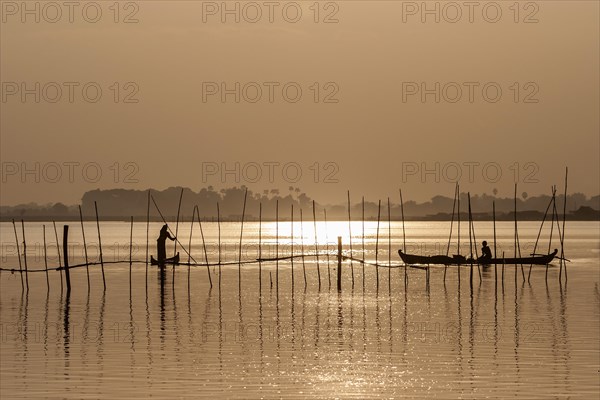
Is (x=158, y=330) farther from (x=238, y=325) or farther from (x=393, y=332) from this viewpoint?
(x=393, y=332)

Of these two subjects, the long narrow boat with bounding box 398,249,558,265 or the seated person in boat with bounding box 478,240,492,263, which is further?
the seated person in boat with bounding box 478,240,492,263

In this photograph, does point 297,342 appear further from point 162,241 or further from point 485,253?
point 485,253

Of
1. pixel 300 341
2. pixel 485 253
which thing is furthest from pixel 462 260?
pixel 300 341

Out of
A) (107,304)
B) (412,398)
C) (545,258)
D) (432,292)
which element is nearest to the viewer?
(412,398)

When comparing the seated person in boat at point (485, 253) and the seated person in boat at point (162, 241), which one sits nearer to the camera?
the seated person in boat at point (162, 241)

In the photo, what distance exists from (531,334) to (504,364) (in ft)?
16.9

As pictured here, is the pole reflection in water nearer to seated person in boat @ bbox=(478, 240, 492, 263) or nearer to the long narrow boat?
the long narrow boat

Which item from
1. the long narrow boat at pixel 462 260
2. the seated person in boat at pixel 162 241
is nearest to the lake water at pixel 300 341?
the seated person in boat at pixel 162 241

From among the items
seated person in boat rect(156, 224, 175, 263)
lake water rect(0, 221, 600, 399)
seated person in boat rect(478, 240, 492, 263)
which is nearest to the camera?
lake water rect(0, 221, 600, 399)

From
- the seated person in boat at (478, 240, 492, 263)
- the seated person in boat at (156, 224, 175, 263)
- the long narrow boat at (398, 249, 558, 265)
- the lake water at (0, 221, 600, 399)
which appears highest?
the seated person in boat at (156, 224, 175, 263)

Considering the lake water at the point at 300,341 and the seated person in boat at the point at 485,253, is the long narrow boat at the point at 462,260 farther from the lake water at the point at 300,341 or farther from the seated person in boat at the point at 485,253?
the lake water at the point at 300,341

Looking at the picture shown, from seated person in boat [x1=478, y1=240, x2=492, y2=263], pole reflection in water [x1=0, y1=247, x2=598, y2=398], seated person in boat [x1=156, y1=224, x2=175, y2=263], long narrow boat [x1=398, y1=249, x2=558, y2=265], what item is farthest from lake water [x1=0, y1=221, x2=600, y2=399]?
seated person in boat [x1=478, y1=240, x2=492, y2=263]

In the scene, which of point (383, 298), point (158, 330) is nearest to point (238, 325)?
point (158, 330)

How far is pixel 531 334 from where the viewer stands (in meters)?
24.4
